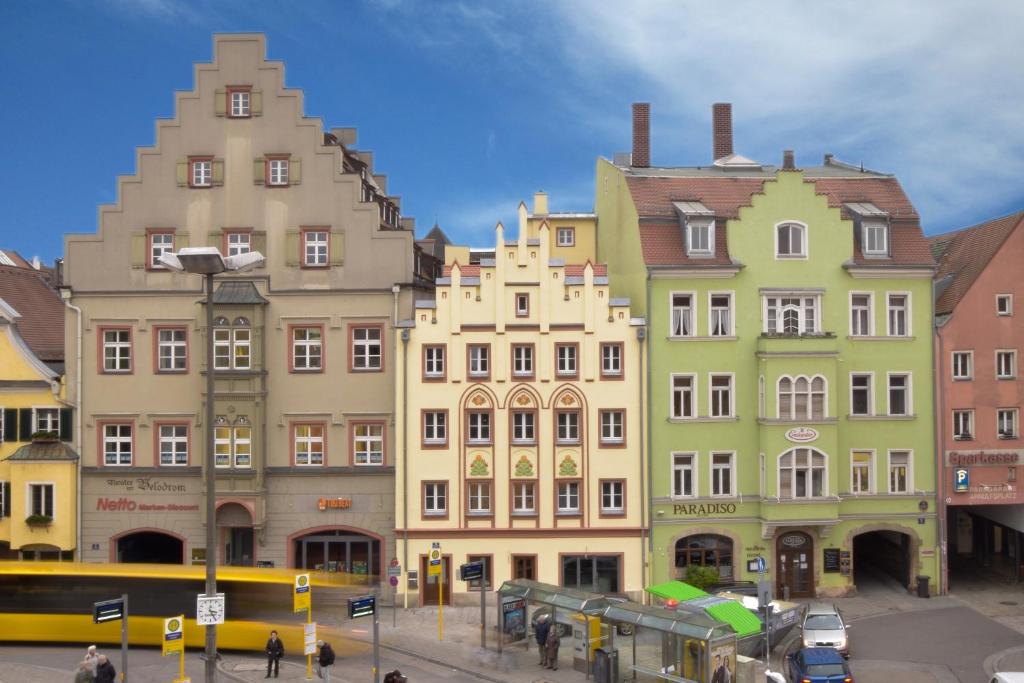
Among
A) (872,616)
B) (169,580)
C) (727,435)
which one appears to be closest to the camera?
(169,580)

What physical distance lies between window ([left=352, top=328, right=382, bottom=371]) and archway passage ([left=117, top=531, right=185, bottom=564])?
34.1ft

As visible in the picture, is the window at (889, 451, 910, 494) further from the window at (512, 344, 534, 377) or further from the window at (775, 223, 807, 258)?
the window at (512, 344, 534, 377)

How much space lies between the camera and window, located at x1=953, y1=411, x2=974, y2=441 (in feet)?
138

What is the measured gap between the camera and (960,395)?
4194 cm

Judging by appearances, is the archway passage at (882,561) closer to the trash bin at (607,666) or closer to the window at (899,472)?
the window at (899,472)

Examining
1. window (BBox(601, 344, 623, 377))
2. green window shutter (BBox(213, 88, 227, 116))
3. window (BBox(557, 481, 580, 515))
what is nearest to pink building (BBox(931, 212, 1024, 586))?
window (BBox(601, 344, 623, 377))

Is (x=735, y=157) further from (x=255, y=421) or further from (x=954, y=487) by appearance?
(x=255, y=421)

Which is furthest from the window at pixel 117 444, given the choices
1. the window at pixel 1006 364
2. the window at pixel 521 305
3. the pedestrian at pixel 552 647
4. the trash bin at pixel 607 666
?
the window at pixel 1006 364

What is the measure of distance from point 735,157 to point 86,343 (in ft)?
105

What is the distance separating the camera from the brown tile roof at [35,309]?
1783 inches

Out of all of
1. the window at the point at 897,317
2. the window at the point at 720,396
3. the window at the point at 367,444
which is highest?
the window at the point at 897,317

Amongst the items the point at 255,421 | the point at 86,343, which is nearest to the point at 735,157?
the point at 255,421

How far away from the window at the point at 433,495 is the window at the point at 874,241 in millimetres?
19707

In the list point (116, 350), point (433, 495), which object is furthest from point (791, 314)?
point (116, 350)
